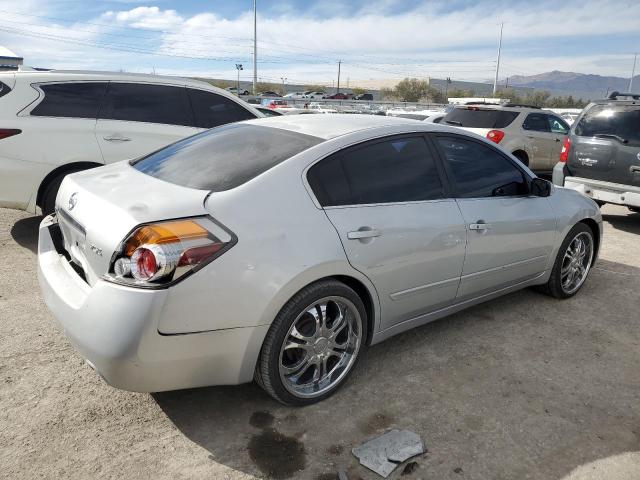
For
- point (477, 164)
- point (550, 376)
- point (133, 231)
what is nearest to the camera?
point (133, 231)

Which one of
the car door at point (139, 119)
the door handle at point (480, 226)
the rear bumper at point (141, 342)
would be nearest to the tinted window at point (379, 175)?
the door handle at point (480, 226)

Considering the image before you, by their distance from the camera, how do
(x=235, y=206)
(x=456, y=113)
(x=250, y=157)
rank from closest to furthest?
(x=235, y=206) → (x=250, y=157) → (x=456, y=113)

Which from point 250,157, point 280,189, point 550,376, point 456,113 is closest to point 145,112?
point 250,157

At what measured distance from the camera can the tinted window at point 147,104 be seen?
18.6 feet

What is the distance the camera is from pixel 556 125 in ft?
35.6

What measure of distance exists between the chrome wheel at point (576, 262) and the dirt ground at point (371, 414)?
0.72 m

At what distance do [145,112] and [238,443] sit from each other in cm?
443

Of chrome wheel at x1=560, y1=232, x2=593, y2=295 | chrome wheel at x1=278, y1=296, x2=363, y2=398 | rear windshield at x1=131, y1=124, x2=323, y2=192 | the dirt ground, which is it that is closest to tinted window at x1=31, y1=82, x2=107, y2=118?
the dirt ground

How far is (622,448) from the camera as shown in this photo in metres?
2.58

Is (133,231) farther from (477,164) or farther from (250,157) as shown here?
(477,164)

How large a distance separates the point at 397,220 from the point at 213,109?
4.03m

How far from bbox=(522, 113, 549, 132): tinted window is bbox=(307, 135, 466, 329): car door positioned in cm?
769

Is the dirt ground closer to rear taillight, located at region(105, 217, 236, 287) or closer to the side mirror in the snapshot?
rear taillight, located at region(105, 217, 236, 287)

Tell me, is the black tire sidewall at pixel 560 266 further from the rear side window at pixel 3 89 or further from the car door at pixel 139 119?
the rear side window at pixel 3 89
